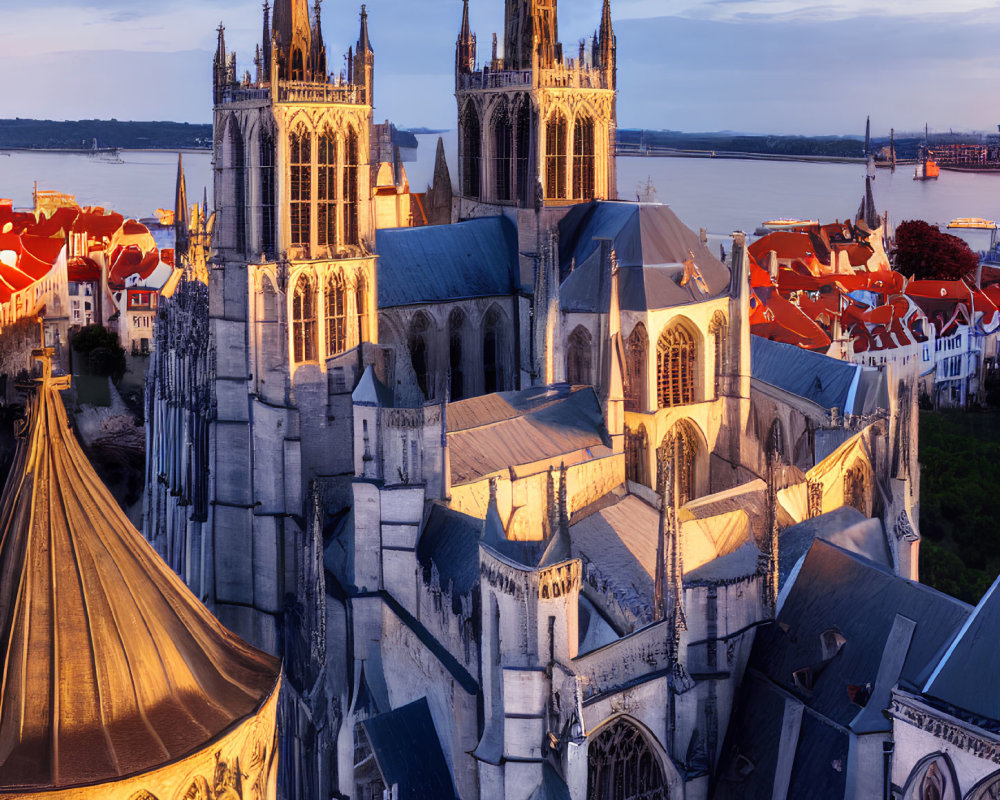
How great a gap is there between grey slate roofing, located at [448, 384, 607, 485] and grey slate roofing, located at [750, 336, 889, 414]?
7.98 m

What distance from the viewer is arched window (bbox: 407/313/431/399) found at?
39750 mm

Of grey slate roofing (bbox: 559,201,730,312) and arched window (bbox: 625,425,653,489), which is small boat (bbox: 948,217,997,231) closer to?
grey slate roofing (bbox: 559,201,730,312)

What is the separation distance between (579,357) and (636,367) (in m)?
1.54

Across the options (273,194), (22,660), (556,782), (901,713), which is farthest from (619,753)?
(273,194)

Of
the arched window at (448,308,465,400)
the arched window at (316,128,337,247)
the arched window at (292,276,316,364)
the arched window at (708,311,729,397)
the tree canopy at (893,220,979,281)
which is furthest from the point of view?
the tree canopy at (893,220,979,281)

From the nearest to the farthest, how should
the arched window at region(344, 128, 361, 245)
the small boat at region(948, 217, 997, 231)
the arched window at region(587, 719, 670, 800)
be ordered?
the arched window at region(587, 719, 670, 800), the arched window at region(344, 128, 361, 245), the small boat at region(948, 217, 997, 231)

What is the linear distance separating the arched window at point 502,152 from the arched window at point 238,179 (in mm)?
10685

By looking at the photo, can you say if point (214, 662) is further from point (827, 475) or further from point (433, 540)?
point (827, 475)

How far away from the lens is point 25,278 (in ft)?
219

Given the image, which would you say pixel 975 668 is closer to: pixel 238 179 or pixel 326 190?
pixel 326 190

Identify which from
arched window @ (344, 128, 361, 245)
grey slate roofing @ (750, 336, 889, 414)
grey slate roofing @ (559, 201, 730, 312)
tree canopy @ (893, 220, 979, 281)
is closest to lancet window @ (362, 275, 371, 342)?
arched window @ (344, 128, 361, 245)

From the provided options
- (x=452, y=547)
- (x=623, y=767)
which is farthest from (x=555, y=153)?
(x=623, y=767)

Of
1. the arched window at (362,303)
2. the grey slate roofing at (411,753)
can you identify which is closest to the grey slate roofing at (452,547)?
the grey slate roofing at (411,753)

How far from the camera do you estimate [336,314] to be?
118ft
